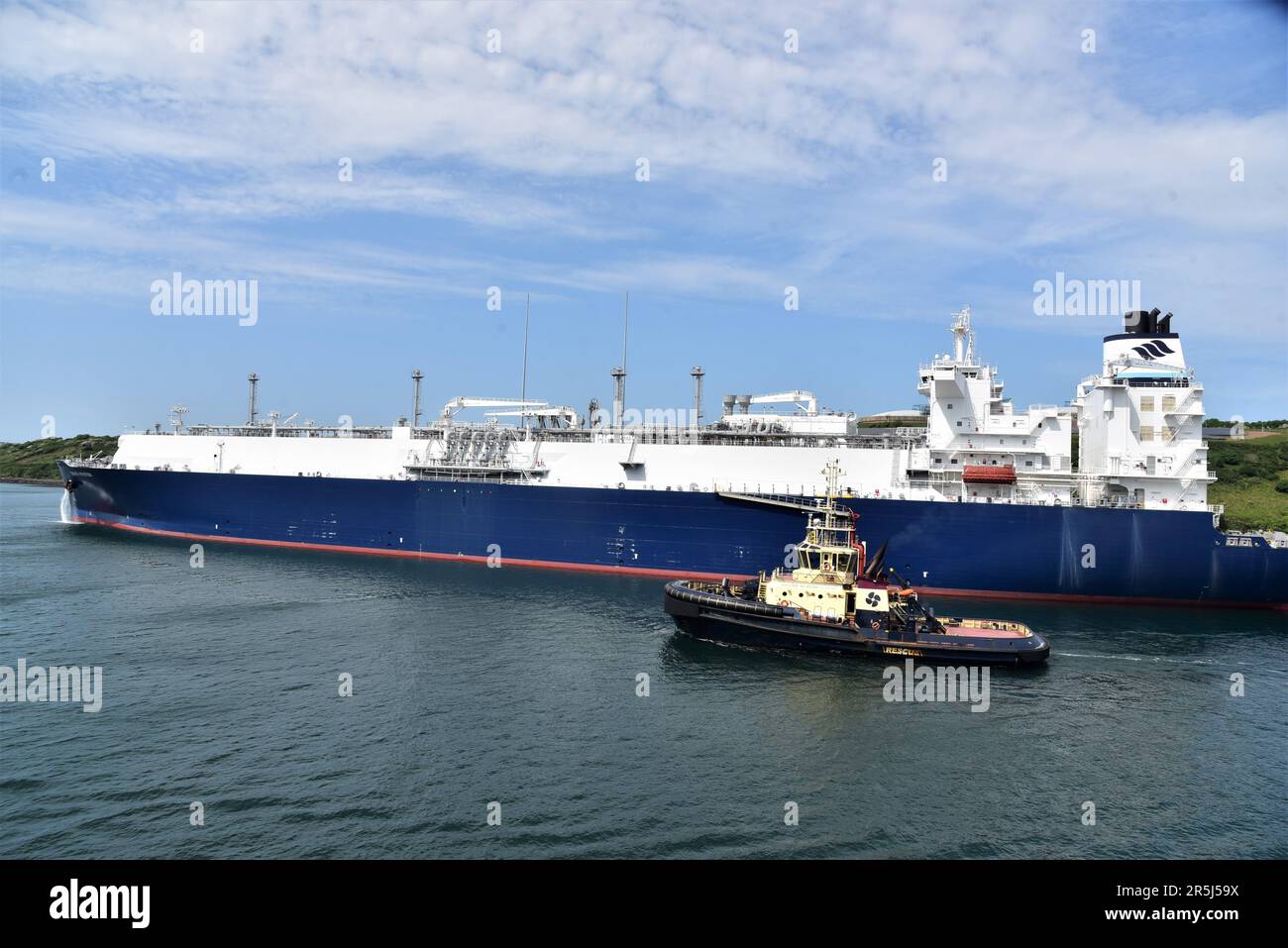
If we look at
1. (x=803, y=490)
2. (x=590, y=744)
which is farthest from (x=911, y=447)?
(x=590, y=744)

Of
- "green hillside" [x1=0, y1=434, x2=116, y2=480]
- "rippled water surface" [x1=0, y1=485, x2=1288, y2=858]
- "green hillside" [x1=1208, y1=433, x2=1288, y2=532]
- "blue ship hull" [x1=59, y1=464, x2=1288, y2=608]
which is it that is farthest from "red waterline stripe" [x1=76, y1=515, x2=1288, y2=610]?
"green hillside" [x1=0, y1=434, x2=116, y2=480]

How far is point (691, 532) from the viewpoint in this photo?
3697cm

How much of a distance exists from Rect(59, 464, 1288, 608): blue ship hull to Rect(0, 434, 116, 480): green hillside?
294 feet

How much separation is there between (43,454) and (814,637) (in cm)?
15625

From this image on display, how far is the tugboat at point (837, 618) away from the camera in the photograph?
23.6m

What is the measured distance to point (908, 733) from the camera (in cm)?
1842

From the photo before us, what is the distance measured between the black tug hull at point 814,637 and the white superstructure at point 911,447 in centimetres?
1202

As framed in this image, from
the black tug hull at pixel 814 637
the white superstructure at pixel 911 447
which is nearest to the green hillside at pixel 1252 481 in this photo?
the white superstructure at pixel 911 447

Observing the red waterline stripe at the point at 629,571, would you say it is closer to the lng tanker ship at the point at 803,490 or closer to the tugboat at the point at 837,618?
the lng tanker ship at the point at 803,490

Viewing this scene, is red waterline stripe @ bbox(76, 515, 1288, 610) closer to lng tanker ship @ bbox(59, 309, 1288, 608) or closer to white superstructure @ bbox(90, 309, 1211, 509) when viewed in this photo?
lng tanker ship @ bbox(59, 309, 1288, 608)

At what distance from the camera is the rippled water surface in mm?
13367

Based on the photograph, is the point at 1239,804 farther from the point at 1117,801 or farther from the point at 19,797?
the point at 19,797

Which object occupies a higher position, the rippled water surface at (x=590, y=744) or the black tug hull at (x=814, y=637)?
the black tug hull at (x=814, y=637)

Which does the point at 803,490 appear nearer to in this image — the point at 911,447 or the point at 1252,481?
the point at 911,447
